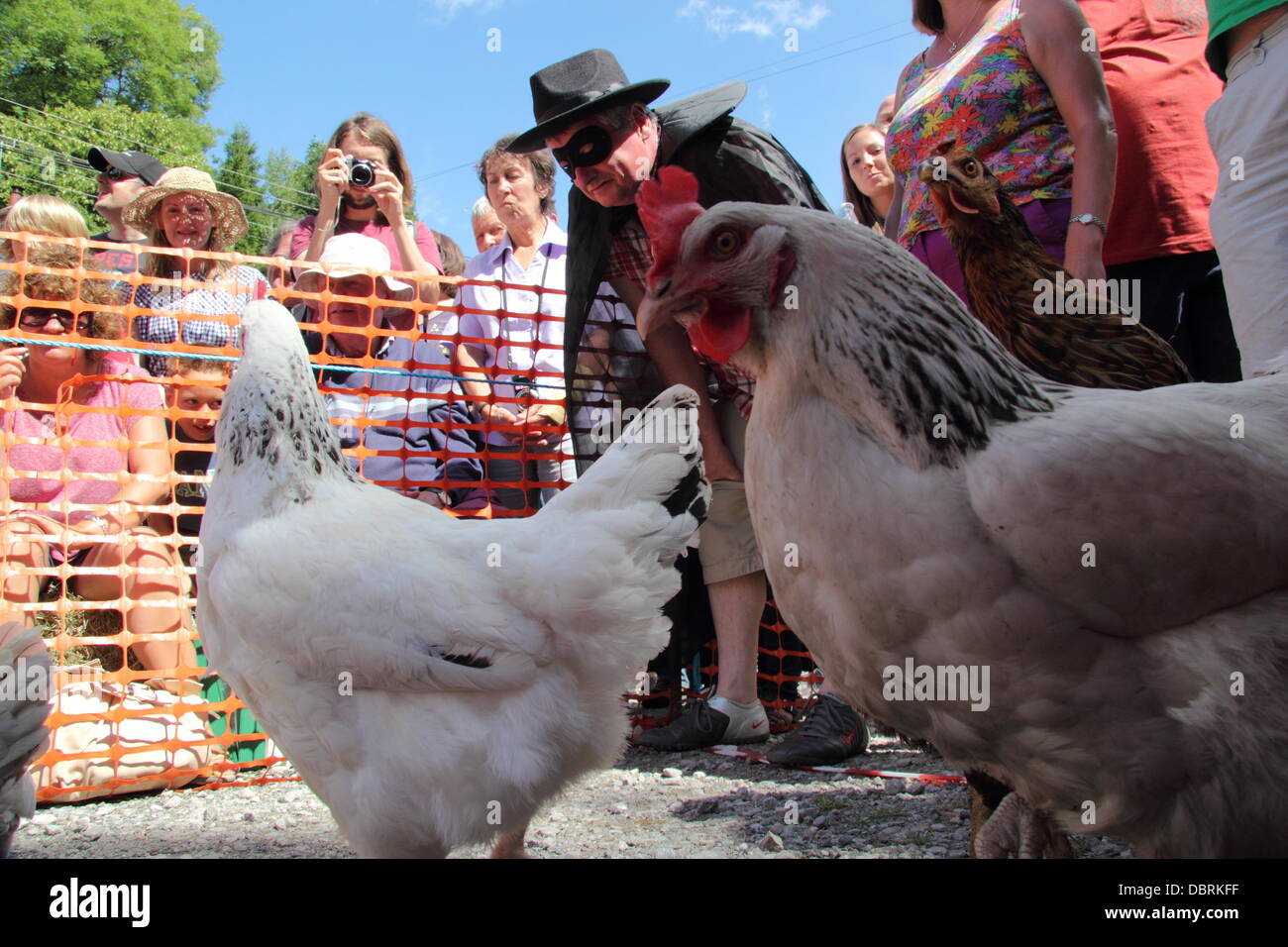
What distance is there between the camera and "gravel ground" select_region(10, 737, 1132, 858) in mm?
2438

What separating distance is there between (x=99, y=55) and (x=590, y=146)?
3887 cm

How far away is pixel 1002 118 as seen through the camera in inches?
98.6

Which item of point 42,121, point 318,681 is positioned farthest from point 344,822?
point 42,121

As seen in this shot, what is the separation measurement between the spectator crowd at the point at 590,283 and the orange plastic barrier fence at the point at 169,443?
0.02 m

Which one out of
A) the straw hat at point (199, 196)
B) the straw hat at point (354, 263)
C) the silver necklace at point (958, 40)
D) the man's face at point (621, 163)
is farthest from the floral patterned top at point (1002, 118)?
the straw hat at point (199, 196)

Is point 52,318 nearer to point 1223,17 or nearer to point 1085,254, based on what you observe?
point 1085,254

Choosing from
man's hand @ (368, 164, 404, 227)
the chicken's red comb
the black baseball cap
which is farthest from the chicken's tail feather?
the black baseball cap

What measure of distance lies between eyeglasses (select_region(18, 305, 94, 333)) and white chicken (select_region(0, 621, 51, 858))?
5.58ft

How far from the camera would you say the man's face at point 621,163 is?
10.4 ft

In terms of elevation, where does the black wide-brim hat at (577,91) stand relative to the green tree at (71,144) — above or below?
below

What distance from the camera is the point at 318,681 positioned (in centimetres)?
198

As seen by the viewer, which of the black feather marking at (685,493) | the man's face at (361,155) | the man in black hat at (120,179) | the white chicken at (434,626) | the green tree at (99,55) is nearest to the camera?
the white chicken at (434,626)

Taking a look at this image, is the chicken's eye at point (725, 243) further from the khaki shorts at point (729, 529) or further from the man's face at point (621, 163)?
the khaki shorts at point (729, 529)
